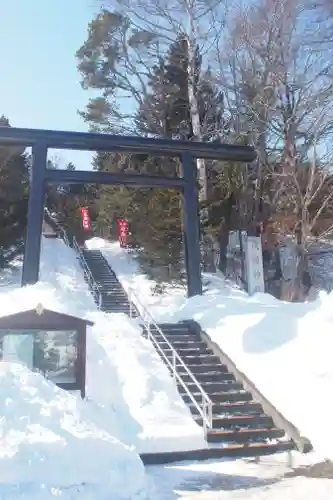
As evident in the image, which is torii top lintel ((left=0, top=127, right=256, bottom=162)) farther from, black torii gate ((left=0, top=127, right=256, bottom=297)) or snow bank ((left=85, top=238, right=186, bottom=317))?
snow bank ((left=85, top=238, right=186, bottom=317))

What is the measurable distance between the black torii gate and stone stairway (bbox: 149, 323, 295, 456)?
452 cm

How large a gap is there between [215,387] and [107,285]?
12447mm

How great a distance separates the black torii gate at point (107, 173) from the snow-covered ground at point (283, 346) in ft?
7.54

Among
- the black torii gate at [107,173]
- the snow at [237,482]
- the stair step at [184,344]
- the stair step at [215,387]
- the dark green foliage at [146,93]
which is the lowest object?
the snow at [237,482]

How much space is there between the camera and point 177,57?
81.8 ft

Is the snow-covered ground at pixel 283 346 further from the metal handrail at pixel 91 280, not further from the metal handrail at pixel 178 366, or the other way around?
the metal handrail at pixel 91 280

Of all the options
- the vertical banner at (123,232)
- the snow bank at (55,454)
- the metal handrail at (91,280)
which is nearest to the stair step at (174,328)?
the metal handrail at (91,280)

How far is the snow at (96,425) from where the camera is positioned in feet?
18.8

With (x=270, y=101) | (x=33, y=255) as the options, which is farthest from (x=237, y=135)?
(x=33, y=255)

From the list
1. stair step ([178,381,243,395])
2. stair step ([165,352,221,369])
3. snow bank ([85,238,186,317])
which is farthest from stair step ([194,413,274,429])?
snow bank ([85,238,186,317])

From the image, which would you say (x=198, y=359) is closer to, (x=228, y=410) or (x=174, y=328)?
(x=174, y=328)

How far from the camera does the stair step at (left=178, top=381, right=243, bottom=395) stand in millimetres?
10203

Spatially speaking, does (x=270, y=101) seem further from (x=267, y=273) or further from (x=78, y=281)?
(x=78, y=281)

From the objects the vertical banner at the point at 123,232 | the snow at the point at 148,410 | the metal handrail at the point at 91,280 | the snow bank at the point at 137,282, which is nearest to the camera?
the snow at the point at 148,410
